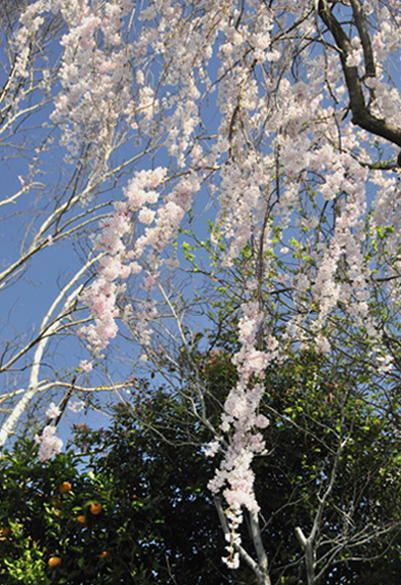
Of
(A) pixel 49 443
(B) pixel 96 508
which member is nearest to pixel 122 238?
(A) pixel 49 443

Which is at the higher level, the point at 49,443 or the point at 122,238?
the point at 122,238

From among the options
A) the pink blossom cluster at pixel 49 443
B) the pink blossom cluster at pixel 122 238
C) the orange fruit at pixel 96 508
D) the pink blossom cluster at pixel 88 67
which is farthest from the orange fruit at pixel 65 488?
the pink blossom cluster at pixel 88 67

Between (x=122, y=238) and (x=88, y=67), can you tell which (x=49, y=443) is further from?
(x=88, y=67)

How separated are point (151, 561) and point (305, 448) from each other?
1351 millimetres

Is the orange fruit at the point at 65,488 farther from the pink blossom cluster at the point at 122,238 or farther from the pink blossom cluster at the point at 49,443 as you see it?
the pink blossom cluster at the point at 122,238

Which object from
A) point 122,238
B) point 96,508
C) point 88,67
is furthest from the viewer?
point 88,67

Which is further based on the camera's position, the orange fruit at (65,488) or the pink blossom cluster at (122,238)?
the orange fruit at (65,488)

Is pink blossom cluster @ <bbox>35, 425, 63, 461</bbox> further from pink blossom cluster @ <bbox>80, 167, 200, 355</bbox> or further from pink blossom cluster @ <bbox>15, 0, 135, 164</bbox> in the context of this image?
pink blossom cluster @ <bbox>15, 0, 135, 164</bbox>

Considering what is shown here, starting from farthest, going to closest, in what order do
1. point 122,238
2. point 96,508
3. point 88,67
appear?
point 88,67, point 96,508, point 122,238

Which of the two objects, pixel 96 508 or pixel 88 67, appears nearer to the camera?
pixel 96 508

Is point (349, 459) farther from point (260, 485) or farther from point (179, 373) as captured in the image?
point (179, 373)

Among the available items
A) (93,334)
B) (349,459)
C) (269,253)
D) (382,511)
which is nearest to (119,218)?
(93,334)

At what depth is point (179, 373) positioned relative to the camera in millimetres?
4270

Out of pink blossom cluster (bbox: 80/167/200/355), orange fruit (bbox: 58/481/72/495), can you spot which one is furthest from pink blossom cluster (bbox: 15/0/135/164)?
orange fruit (bbox: 58/481/72/495)
